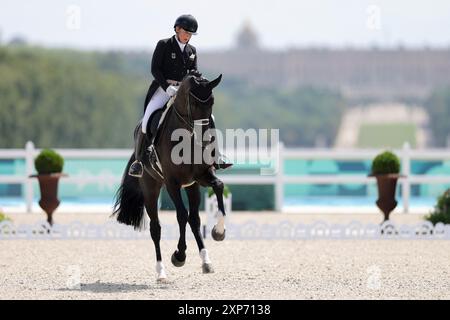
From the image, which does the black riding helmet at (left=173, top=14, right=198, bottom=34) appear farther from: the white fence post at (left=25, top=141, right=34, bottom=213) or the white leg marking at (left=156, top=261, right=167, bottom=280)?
the white fence post at (left=25, top=141, right=34, bottom=213)

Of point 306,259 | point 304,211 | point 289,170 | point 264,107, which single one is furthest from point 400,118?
point 306,259

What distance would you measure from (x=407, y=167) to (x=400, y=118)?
10467 centimetres

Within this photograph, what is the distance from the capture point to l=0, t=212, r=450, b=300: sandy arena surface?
1095 centimetres

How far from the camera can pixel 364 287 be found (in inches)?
448

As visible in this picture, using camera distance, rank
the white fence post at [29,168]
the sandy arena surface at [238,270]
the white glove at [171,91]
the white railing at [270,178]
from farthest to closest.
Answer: the white railing at [270,178] < the white fence post at [29,168] < the white glove at [171,91] < the sandy arena surface at [238,270]

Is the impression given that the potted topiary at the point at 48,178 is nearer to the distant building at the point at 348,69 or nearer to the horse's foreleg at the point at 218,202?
the horse's foreleg at the point at 218,202

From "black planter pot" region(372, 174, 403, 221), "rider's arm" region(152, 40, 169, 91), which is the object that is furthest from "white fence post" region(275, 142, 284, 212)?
"rider's arm" region(152, 40, 169, 91)

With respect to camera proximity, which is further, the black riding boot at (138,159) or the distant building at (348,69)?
the distant building at (348,69)

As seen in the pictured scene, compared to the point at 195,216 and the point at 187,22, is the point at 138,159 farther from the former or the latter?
the point at 187,22

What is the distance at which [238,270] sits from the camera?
1310cm

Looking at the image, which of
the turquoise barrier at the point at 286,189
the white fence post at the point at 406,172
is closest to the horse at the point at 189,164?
the white fence post at the point at 406,172

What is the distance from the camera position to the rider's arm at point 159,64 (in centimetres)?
1246

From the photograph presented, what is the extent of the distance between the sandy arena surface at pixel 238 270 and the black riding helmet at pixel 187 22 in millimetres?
2645
